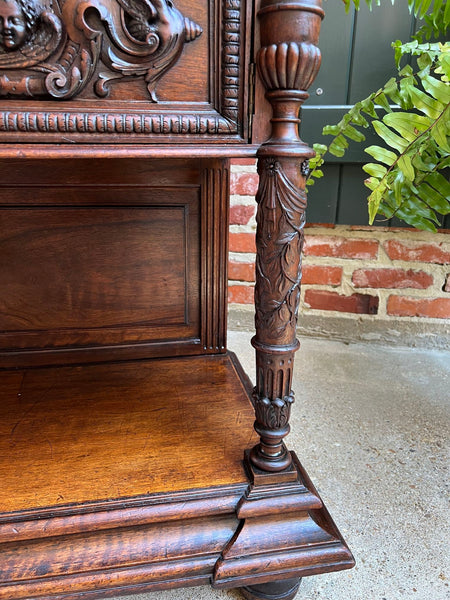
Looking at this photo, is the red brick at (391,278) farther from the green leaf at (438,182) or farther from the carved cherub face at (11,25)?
the carved cherub face at (11,25)

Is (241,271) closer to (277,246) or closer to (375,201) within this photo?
(375,201)

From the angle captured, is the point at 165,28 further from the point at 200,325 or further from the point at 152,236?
the point at 200,325

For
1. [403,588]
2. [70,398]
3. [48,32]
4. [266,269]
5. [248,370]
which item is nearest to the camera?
[48,32]

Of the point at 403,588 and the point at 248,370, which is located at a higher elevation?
the point at 403,588

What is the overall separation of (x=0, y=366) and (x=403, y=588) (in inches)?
35.0

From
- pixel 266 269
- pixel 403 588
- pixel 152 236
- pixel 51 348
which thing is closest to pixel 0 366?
pixel 51 348

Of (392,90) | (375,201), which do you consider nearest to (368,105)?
(392,90)

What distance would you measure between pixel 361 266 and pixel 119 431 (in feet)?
3.63

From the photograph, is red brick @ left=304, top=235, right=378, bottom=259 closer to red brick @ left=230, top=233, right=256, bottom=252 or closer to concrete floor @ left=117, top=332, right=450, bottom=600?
red brick @ left=230, top=233, right=256, bottom=252

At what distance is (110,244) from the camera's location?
3.45ft

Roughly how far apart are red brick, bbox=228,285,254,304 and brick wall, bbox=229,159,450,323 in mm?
35

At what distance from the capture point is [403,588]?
0.76 m

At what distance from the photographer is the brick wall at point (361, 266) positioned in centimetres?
160

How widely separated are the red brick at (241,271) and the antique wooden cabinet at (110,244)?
0.68 meters
